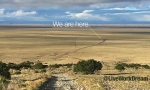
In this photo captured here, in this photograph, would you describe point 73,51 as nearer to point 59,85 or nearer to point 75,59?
point 75,59

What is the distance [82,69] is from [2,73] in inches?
287

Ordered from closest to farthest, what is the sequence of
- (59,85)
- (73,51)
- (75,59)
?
(59,85), (75,59), (73,51)

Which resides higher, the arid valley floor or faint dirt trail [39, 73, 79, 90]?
faint dirt trail [39, 73, 79, 90]

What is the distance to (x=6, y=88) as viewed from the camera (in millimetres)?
14047

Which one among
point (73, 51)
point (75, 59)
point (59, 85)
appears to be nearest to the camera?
point (59, 85)

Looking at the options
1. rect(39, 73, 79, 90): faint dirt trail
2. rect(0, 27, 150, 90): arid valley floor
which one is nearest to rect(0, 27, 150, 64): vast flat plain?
rect(0, 27, 150, 90): arid valley floor

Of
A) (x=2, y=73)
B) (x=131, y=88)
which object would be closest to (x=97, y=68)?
(x=2, y=73)

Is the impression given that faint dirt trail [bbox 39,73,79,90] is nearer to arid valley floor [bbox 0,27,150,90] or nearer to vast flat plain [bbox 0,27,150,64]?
arid valley floor [bbox 0,27,150,90]

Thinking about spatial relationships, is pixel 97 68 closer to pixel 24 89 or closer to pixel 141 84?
pixel 141 84

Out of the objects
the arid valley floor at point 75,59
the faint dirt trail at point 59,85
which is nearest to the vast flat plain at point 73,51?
the arid valley floor at point 75,59

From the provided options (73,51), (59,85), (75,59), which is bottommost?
(73,51)

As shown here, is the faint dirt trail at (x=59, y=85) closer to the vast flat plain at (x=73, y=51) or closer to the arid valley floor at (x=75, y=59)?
the arid valley floor at (x=75, y=59)

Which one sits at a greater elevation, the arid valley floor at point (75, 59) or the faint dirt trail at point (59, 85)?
the faint dirt trail at point (59, 85)

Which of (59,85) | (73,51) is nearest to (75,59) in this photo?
(73,51)
